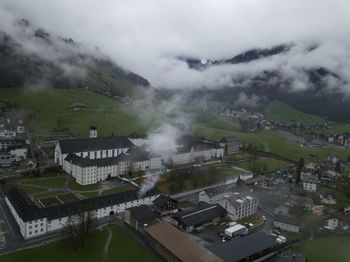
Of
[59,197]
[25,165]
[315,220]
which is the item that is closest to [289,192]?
[315,220]

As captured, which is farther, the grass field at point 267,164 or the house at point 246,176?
the grass field at point 267,164

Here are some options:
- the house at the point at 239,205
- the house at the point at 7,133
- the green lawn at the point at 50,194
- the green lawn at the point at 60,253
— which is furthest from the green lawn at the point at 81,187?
the house at the point at 7,133

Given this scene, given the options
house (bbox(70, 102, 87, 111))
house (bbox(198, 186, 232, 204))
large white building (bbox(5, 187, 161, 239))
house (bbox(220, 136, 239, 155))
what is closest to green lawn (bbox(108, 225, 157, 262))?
large white building (bbox(5, 187, 161, 239))

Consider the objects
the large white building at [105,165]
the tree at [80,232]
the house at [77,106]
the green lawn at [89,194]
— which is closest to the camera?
the tree at [80,232]

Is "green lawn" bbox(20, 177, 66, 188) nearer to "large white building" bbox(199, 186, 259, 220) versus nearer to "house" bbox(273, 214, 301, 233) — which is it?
"large white building" bbox(199, 186, 259, 220)

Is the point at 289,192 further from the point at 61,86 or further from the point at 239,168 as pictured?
the point at 61,86

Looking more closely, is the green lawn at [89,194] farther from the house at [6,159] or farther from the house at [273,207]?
the house at [273,207]
